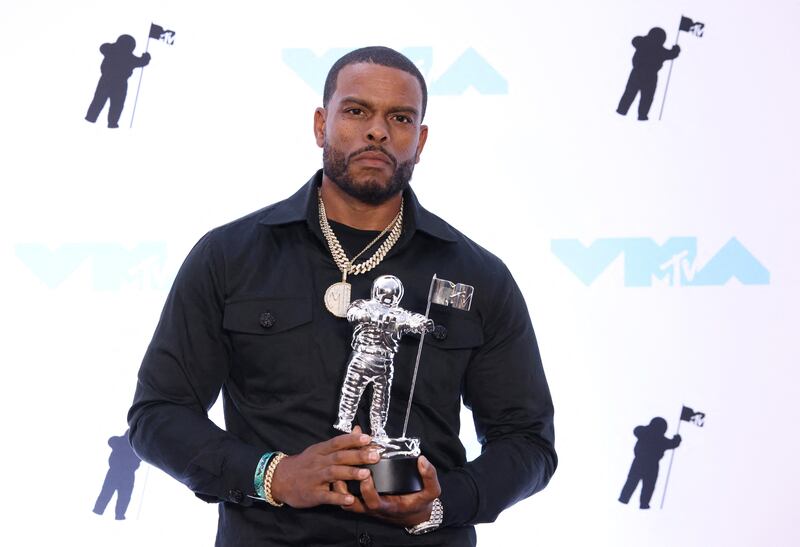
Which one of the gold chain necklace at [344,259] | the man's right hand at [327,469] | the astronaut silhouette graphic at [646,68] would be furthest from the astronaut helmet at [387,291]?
the astronaut silhouette graphic at [646,68]

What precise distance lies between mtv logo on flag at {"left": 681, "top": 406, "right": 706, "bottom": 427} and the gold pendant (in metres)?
1.22

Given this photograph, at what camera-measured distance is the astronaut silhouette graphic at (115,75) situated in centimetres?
289

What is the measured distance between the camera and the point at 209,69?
2877 mm

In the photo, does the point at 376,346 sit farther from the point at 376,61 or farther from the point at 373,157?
the point at 376,61

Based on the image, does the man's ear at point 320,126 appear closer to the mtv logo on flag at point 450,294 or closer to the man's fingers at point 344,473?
the mtv logo on flag at point 450,294

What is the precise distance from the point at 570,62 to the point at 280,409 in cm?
143

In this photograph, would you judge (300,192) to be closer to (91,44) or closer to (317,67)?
(317,67)

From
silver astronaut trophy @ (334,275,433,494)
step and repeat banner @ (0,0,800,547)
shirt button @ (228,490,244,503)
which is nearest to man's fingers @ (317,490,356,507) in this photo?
silver astronaut trophy @ (334,275,433,494)

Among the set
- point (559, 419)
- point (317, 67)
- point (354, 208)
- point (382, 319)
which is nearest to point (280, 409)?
point (382, 319)

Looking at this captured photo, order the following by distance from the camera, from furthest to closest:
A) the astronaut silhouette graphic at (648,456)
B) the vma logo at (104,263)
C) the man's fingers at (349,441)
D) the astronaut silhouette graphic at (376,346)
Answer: the vma logo at (104,263), the astronaut silhouette graphic at (648,456), the astronaut silhouette graphic at (376,346), the man's fingers at (349,441)

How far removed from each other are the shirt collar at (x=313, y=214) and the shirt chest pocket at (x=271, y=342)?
172 mm

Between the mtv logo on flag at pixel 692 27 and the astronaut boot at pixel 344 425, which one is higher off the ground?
the mtv logo on flag at pixel 692 27

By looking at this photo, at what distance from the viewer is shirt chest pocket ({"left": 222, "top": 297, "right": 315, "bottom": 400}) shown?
6.12 ft

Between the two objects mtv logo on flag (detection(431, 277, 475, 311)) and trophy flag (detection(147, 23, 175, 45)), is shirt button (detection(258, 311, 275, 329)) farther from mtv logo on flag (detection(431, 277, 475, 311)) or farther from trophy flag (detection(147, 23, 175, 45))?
trophy flag (detection(147, 23, 175, 45))
